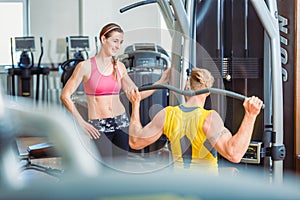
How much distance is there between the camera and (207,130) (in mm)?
2303

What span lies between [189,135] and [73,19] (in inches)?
232

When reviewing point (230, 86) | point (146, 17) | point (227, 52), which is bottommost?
point (230, 86)

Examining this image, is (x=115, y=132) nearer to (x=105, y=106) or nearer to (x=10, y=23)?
(x=105, y=106)

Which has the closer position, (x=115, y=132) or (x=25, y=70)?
(x=115, y=132)

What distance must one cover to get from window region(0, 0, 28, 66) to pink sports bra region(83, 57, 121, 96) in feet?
17.0

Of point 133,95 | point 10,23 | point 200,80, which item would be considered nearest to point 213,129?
point 200,80

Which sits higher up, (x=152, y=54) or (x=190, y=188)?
(x=152, y=54)

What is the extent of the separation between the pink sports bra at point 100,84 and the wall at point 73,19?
483cm

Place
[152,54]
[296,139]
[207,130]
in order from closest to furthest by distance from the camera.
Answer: [207,130]
[296,139]
[152,54]

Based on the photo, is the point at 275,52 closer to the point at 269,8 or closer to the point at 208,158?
the point at 269,8

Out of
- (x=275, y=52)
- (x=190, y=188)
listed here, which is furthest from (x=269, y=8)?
(x=190, y=188)

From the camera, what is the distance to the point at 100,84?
2.89m

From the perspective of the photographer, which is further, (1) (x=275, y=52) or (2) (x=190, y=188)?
(1) (x=275, y=52)

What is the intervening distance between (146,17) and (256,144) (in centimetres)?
554
